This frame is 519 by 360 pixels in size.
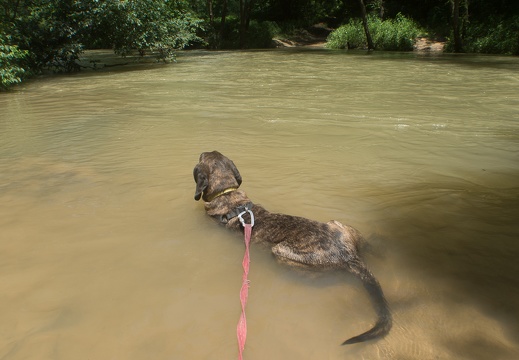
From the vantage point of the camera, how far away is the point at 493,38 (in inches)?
904

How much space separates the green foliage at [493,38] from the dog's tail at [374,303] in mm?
23536

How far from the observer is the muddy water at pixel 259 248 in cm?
Result: 266

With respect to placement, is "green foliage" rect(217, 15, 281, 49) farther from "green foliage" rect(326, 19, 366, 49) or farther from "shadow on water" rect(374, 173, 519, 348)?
"shadow on water" rect(374, 173, 519, 348)

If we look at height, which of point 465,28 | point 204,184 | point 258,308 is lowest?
point 258,308

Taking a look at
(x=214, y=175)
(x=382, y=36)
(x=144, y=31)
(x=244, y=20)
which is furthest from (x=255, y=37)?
(x=214, y=175)

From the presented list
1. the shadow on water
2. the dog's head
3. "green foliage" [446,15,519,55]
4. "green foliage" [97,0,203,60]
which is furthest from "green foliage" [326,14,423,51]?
the dog's head

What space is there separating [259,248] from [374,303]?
122 cm

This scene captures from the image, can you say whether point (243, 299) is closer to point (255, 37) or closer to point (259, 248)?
point (259, 248)

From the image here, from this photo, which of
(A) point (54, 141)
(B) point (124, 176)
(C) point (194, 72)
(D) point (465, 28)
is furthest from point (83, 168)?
(D) point (465, 28)

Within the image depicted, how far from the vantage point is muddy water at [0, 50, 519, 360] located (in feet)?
8.71

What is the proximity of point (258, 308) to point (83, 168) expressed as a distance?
4.07 meters

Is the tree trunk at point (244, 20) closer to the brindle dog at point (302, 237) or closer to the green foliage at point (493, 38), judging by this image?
the green foliage at point (493, 38)

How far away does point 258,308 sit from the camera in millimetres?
2941

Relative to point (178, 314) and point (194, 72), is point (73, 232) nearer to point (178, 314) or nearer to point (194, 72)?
point (178, 314)
